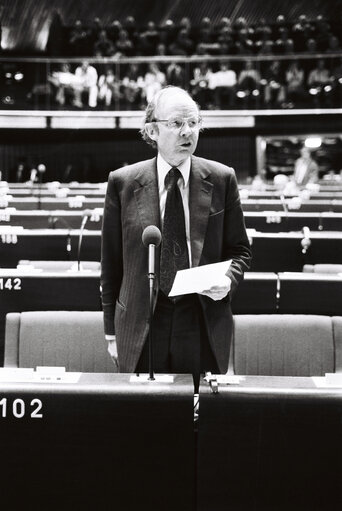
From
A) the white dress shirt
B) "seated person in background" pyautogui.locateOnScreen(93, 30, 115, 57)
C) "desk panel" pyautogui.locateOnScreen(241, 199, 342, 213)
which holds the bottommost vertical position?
the white dress shirt

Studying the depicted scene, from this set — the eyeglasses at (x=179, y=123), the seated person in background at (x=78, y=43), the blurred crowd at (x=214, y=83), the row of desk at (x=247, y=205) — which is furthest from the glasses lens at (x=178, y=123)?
the seated person in background at (x=78, y=43)

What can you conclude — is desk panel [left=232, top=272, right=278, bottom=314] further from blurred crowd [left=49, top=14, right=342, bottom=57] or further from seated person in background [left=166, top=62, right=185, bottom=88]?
blurred crowd [left=49, top=14, right=342, bottom=57]

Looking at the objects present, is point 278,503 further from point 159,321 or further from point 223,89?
point 223,89

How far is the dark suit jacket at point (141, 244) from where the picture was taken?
198 centimetres

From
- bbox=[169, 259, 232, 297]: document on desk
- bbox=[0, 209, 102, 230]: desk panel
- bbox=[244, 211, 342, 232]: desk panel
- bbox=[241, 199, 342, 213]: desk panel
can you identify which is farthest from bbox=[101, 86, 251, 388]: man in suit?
bbox=[241, 199, 342, 213]: desk panel

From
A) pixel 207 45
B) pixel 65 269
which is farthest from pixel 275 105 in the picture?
pixel 65 269

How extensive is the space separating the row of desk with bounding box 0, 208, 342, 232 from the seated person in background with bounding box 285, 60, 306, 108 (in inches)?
315

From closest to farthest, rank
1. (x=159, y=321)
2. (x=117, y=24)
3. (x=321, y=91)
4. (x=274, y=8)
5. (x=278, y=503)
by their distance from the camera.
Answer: (x=278, y=503)
(x=159, y=321)
(x=321, y=91)
(x=117, y=24)
(x=274, y=8)

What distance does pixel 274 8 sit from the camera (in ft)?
55.9

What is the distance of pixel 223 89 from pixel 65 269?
10.5 meters

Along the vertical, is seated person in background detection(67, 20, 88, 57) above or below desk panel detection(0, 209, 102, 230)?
above

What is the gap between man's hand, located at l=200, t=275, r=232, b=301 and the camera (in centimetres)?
181

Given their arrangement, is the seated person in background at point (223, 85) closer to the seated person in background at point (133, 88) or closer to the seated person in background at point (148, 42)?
the seated person in background at point (133, 88)

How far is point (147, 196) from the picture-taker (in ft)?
6.60
